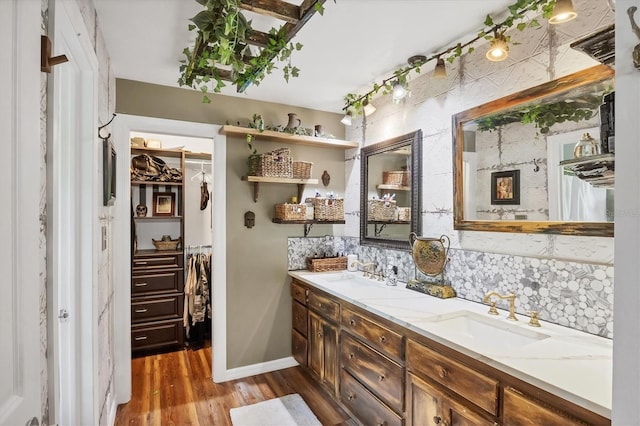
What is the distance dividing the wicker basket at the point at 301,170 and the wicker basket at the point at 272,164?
7 cm

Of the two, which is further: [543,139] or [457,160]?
[457,160]

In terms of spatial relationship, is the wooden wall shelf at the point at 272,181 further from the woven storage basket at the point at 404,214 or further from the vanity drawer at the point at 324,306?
the vanity drawer at the point at 324,306

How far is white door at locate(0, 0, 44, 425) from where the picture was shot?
714 millimetres

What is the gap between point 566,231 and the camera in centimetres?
159

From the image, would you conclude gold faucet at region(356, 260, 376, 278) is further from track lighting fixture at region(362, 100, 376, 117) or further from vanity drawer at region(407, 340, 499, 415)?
track lighting fixture at region(362, 100, 376, 117)

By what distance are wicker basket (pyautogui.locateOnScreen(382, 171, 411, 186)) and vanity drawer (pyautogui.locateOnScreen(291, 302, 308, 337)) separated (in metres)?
1.33

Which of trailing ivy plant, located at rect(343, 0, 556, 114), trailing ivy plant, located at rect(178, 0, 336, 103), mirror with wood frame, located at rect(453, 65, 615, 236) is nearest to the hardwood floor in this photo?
mirror with wood frame, located at rect(453, 65, 615, 236)

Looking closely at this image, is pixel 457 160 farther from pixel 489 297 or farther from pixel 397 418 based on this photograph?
pixel 397 418

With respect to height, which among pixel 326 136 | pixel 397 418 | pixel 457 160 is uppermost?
pixel 326 136

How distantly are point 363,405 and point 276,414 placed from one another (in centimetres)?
72

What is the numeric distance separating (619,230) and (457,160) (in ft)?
5.23

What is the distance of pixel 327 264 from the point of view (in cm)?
319

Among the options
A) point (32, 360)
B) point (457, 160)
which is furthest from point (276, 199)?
point (32, 360)

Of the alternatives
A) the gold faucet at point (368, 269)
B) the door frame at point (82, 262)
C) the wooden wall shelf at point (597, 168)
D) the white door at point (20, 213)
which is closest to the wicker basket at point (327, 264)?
the gold faucet at point (368, 269)
